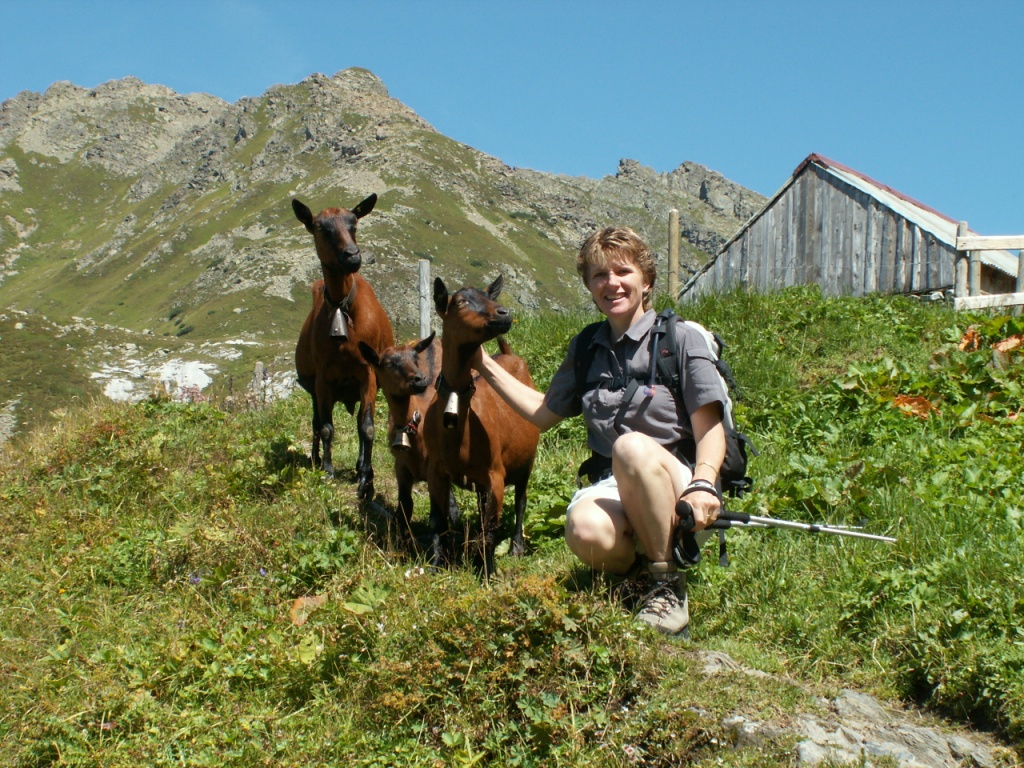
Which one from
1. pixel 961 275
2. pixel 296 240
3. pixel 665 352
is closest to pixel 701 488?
pixel 665 352

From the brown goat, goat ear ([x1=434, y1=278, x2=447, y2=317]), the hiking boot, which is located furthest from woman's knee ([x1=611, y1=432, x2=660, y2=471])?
the brown goat

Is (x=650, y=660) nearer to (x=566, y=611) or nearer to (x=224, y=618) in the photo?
(x=566, y=611)

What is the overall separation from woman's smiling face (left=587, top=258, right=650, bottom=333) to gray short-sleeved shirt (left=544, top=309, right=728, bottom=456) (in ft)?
A: 0.29

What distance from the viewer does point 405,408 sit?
668cm

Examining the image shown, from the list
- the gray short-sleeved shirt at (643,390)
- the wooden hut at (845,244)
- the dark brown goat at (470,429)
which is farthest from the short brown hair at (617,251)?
the wooden hut at (845,244)

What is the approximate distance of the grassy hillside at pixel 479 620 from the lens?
3842 mm

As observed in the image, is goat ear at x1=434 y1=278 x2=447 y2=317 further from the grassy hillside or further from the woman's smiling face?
the grassy hillside

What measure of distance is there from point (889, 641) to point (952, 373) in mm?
5133

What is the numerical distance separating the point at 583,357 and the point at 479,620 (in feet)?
4.72

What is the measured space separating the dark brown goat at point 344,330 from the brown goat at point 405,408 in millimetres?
1068

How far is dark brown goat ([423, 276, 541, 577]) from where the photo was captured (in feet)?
16.7

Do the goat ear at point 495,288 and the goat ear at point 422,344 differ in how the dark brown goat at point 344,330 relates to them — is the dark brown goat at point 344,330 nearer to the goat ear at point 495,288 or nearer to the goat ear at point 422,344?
the goat ear at point 422,344

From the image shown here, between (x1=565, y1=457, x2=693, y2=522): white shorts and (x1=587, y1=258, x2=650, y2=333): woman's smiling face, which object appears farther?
(x1=587, y1=258, x2=650, y2=333): woman's smiling face

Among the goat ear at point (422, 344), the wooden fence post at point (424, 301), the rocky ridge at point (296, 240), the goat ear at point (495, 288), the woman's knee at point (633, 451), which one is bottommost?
the woman's knee at point (633, 451)
